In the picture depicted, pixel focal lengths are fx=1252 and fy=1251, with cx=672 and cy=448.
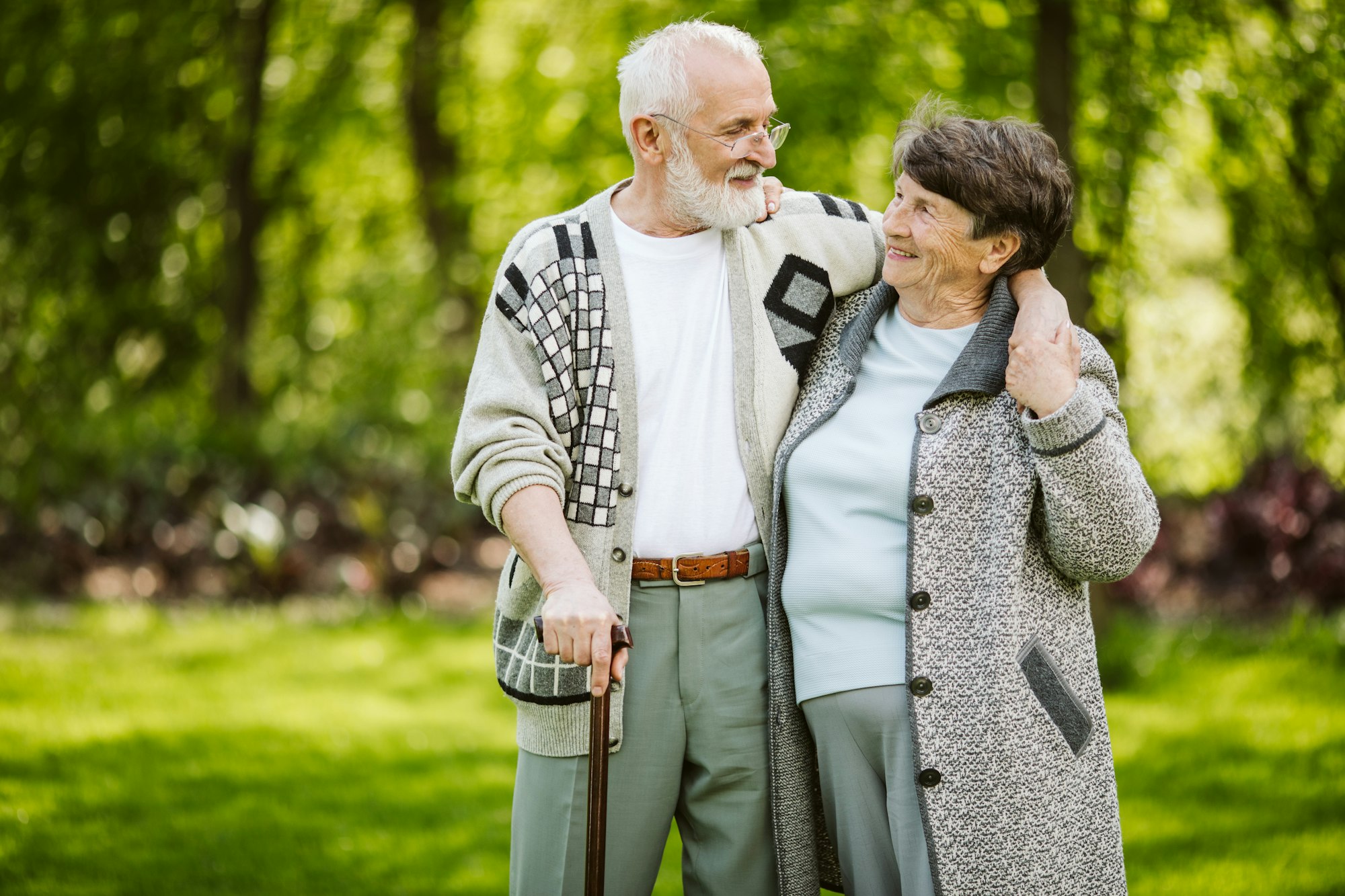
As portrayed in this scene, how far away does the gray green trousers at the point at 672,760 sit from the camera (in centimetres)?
231

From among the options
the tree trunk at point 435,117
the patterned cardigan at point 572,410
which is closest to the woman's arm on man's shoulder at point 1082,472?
the patterned cardigan at point 572,410

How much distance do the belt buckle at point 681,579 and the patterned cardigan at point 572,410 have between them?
83 millimetres

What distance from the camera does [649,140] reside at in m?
2.40

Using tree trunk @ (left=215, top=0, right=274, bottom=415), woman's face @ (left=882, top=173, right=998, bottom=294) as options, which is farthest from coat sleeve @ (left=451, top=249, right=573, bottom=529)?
tree trunk @ (left=215, top=0, right=274, bottom=415)

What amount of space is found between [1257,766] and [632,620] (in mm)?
2855

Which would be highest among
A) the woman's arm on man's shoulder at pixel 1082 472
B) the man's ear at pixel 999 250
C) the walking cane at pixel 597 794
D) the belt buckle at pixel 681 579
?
the man's ear at pixel 999 250

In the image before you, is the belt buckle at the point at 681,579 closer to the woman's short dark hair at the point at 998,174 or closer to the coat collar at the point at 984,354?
the coat collar at the point at 984,354

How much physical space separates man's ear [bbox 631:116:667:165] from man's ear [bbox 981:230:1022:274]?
627 mm

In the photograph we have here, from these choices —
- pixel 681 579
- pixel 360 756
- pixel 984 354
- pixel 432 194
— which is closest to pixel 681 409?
pixel 681 579

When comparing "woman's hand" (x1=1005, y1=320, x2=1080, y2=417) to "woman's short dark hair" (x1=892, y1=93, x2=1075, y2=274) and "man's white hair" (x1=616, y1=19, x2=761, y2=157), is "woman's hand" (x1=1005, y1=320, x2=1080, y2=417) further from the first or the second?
"man's white hair" (x1=616, y1=19, x2=761, y2=157)

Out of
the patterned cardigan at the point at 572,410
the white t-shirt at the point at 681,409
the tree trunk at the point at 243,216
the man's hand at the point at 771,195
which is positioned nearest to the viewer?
the patterned cardigan at the point at 572,410

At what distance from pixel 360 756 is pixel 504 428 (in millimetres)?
2741

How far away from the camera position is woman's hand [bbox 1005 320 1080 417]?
199 cm

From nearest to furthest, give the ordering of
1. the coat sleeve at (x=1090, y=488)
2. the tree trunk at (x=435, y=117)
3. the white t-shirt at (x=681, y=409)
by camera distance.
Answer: the coat sleeve at (x=1090, y=488)
the white t-shirt at (x=681, y=409)
the tree trunk at (x=435, y=117)
